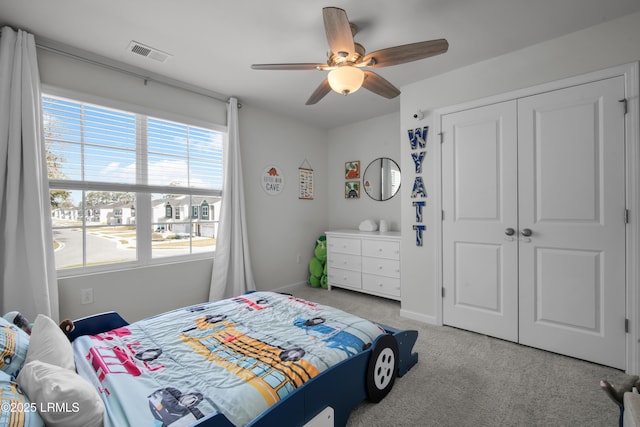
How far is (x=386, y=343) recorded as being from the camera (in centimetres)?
177

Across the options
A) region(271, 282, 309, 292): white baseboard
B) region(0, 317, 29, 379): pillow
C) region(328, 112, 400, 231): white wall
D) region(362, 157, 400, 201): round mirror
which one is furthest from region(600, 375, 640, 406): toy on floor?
region(271, 282, 309, 292): white baseboard

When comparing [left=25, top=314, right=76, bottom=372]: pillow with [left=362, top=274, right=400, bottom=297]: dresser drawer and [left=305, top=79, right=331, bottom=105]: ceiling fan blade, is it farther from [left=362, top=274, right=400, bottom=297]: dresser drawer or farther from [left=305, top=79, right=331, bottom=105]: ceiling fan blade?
[left=362, top=274, right=400, bottom=297]: dresser drawer

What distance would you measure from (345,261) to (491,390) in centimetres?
229

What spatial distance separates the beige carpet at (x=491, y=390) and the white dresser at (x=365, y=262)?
3.35ft

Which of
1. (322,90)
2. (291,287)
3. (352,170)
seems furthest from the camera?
(352,170)

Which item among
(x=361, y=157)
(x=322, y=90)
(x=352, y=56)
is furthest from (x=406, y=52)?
(x=361, y=157)

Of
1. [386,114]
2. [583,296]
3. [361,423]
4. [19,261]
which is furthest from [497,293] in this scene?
[19,261]

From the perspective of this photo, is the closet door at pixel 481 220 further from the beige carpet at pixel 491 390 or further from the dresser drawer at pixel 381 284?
the dresser drawer at pixel 381 284

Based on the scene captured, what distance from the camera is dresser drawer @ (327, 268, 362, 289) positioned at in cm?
385

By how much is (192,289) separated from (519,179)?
11.0 feet

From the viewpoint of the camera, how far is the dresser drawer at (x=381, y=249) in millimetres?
3439

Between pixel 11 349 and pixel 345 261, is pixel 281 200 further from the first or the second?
pixel 11 349

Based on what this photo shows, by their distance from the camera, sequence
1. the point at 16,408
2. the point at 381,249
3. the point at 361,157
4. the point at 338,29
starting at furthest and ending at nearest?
the point at 361,157
the point at 381,249
the point at 338,29
the point at 16,408

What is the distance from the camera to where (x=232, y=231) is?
11.0ft
